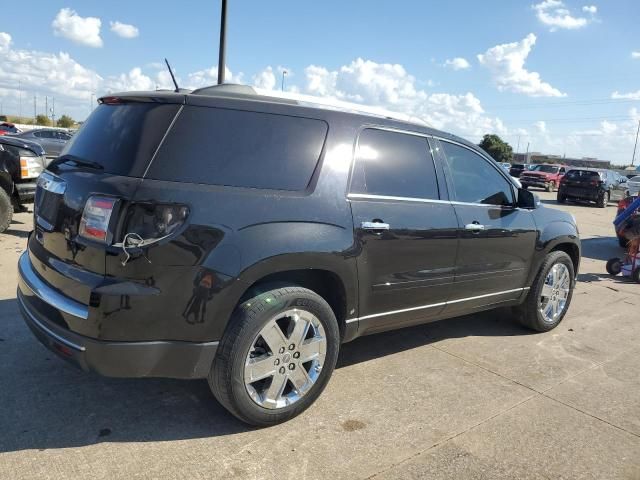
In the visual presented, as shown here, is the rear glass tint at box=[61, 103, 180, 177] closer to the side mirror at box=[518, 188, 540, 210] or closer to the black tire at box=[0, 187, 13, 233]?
the side mirror at box=[518, 188, 540, 210]

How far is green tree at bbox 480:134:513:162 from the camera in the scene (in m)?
63.9

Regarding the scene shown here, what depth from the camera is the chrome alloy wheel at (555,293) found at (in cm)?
512

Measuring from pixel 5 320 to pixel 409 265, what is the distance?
3319mm

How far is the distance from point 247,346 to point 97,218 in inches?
39.5

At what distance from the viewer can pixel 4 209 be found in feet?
24.1

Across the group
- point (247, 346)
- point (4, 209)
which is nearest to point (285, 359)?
point (247, 346)

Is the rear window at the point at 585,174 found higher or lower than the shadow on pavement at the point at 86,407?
higher

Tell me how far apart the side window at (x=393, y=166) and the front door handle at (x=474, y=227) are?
0.37 meters

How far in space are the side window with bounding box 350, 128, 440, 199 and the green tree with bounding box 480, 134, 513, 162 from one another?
2461 inches

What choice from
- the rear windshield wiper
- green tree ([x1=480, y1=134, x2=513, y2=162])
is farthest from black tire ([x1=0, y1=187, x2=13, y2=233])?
green tree ([x1=480, y1=134, x2=513, y2=162])

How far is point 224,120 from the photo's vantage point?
2900 millimetres

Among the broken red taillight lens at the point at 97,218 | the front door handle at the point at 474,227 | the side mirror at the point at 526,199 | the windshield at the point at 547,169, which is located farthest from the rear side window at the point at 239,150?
the windshield at the point at 547,169

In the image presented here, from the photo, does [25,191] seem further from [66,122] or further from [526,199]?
[66,122]

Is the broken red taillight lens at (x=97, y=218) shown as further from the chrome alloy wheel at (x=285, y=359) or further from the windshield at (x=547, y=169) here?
the windshield at (x=547, y=169)
